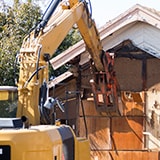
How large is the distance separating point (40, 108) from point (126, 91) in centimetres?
751

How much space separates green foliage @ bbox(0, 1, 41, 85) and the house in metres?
3.85

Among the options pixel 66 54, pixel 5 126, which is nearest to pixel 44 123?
pixel 5 126

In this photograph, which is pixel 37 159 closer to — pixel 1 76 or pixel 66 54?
pixel 66 54

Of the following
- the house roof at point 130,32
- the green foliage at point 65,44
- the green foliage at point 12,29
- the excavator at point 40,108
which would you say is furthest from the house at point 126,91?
the green foliage at point 65,44

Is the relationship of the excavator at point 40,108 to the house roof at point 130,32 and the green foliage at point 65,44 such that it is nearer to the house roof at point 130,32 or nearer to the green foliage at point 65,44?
the house roof at point 130,32

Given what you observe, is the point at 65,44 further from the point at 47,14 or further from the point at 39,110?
the point at 39,110

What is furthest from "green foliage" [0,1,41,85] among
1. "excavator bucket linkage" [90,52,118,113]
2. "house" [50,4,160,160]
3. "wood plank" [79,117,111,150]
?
"excavator bucket linkage" [90,52,118,113]

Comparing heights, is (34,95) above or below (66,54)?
below

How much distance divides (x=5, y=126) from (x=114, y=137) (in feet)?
27.5

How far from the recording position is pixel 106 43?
16.0m

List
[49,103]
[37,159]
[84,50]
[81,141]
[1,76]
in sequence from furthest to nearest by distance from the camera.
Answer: [1,76]
[84,50]
[81,141]
[49,103]
[37,159]

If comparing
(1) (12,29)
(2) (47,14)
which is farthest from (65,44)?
(2) (47,14)

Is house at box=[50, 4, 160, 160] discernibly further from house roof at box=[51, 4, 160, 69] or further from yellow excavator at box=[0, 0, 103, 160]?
yellow excavator at box=[0, 0, 103, 160]

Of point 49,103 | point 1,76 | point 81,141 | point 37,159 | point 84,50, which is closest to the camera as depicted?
point 37,159
